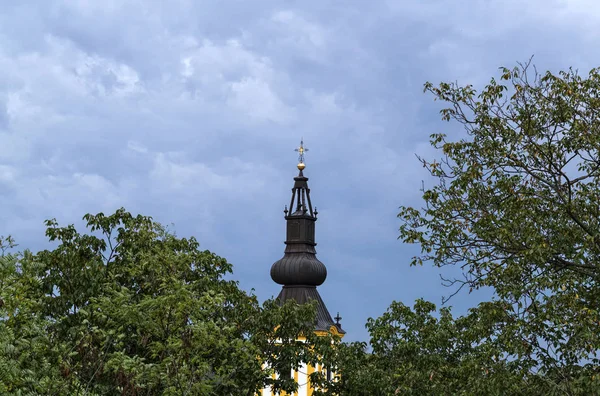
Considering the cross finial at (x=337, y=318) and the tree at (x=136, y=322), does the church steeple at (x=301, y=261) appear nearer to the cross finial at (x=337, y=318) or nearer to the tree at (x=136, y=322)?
the cross finial at (x=337, y=318)

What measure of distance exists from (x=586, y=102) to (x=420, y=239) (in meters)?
4.75

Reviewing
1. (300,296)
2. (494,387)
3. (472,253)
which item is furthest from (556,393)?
(300,296)

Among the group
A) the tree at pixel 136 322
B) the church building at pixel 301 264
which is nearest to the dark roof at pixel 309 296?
the church building at pixel 301 264

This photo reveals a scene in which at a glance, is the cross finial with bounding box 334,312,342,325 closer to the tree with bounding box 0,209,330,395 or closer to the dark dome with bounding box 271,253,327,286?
the dark dome with bounding box 271,253,327,286

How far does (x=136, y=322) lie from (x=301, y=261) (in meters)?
46.1

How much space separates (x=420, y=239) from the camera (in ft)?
73.2

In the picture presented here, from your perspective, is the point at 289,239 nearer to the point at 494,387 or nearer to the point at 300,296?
the point at 300,296

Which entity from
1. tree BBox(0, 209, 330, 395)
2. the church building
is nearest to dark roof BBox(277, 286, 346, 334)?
the church building

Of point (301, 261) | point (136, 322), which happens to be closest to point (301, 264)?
point (301, 261)

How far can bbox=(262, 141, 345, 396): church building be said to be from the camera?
69.1 meters

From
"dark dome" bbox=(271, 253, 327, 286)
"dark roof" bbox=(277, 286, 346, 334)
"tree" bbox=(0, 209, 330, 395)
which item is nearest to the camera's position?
"tree" bbox=(0, 209, 330, 395)

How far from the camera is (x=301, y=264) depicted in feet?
229

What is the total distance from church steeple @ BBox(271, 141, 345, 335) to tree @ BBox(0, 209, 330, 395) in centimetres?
3491

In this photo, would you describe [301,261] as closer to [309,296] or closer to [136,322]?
[309,296]
